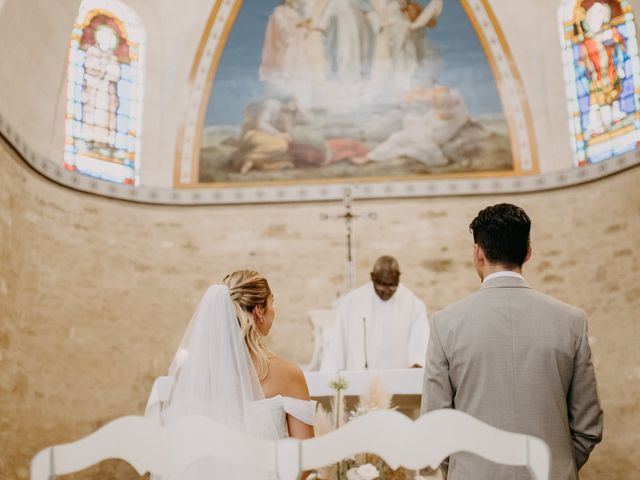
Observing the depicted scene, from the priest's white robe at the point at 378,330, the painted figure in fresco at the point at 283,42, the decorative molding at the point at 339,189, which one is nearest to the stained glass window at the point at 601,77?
the decorative molding at the point at 339,189

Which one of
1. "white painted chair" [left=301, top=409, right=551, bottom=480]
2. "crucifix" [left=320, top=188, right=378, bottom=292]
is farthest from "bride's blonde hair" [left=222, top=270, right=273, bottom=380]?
"crucifix" [left=320, top=188, right=378, bottom=292]

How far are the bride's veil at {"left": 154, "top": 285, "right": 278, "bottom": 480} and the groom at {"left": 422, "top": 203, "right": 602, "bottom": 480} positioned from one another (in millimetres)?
728

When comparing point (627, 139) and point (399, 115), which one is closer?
point (627, 139)

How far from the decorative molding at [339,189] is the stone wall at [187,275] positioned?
11 cm

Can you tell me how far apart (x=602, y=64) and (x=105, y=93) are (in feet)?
21.6

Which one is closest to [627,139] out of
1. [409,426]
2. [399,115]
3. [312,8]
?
[399,115]

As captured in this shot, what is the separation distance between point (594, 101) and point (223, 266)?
17.3 feet

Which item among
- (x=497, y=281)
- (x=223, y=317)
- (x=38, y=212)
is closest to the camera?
(x=497, y=281)

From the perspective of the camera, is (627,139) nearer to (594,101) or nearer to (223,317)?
(594,101)

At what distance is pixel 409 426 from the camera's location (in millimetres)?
2107

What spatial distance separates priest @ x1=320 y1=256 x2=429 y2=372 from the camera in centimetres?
713

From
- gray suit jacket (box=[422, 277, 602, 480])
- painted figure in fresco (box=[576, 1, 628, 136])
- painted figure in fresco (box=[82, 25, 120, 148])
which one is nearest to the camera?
gray suit jacket (box=[422, 277, 602, 480])

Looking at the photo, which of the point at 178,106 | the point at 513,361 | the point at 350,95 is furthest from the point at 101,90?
the point at 513,361

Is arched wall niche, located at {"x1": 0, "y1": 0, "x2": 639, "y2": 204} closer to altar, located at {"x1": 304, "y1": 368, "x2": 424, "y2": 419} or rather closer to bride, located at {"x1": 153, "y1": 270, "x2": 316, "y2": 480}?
altar, located at {"x1": 304, "y1": 368, "x2": 424, "y2": 419}
